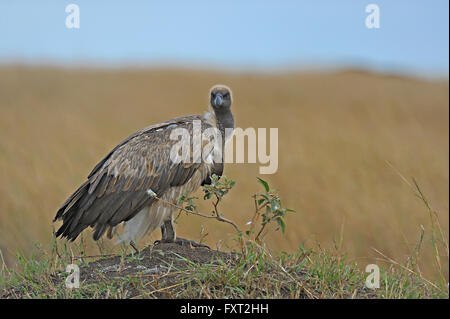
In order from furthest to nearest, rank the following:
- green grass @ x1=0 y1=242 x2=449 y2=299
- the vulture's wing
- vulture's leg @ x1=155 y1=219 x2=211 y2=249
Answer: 1. vulture's leg @ x1=155 y1=219 x2=211 y2=249
2. the vulture's wing
3. green grass @ x1=0 y1=242 x2=449 y2=299

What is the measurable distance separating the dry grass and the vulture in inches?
25.8

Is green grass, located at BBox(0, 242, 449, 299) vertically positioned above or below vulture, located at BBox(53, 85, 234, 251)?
below

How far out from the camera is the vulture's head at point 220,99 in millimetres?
5629

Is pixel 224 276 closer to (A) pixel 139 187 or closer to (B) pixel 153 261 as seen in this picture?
(B) pixel 153 261

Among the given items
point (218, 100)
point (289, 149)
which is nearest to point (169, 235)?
point (218, 100)

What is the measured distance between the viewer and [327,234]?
910 centimetres

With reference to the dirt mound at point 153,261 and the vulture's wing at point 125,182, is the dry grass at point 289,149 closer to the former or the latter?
the dirt mound at point 153,261

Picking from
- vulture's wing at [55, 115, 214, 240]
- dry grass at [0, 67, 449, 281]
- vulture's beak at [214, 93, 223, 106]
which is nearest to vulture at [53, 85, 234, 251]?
vulture's wing at [55, 115, 214, 240]

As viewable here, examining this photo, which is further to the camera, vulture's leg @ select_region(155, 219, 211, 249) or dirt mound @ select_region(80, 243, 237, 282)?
vulture's leg @ select_region(155, 219, 211, 249)

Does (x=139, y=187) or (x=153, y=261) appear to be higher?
(x=139, y=187)

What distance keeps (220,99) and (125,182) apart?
1237 millimetres

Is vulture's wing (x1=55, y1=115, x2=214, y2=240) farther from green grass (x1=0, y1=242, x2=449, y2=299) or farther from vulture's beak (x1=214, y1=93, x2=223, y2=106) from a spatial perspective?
green grass (x1=0, y1=242, x2=449, y2=299)

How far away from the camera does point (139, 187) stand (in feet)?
16.7

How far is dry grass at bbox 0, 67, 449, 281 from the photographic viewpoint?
Result: 29.6 ft
